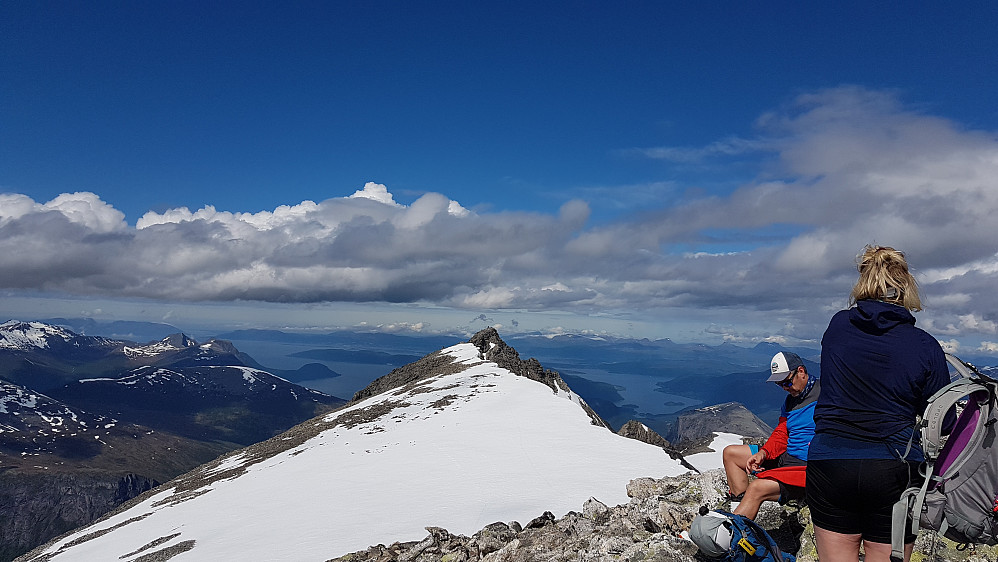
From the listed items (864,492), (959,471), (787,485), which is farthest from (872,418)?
(787,485)

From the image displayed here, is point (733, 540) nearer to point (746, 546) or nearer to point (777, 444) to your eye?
point (746, 546)

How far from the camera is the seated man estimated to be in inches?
268

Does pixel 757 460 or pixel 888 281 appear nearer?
pixel 888 281

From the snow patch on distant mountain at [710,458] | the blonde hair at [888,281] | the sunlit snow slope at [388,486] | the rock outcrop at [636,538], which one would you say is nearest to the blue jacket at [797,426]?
the rock outcrop at [636,538]

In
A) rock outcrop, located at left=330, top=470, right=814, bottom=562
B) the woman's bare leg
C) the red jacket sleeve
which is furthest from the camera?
rock outcrop, located at left=330, top=470, right=814, bottom=562

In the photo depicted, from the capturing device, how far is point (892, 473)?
4270mm

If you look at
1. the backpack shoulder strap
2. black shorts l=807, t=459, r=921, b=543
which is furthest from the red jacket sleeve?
the backpack shoulder strap

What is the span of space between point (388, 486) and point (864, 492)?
1959 centimetres

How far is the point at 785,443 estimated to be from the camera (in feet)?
23.6

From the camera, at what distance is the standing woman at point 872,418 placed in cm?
426

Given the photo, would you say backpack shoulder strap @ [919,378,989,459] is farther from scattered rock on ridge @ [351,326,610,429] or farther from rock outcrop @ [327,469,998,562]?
scattered rock on ridge @ [351,326,610,429]

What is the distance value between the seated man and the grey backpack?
2.23m

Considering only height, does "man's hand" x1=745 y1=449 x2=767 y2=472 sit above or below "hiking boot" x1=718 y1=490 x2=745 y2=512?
above

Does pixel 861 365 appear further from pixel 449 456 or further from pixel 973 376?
pixel 449 456
